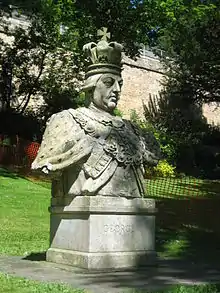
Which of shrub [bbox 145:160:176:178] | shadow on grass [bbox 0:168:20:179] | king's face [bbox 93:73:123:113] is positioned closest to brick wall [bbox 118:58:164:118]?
shrub [bbox 145:160:176:178]

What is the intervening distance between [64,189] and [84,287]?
5.54 feet

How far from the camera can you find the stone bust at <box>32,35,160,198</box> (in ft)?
20.9

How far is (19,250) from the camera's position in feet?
27.7

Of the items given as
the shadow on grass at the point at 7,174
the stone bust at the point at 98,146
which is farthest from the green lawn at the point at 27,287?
the shadow on grass at the point at 7,174

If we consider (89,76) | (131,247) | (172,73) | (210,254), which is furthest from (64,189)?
(172,73)

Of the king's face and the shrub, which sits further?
the shrub

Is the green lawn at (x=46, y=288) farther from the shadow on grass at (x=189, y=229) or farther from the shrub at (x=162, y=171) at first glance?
the shrub at (x=162, y=171)

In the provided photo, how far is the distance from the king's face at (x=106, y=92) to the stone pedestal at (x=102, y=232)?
122cm

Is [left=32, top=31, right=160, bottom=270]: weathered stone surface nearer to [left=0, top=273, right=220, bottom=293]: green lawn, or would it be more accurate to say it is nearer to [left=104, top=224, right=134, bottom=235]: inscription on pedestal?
[left=104, top=224, right=134, bottom=235]: inscription on pedestal

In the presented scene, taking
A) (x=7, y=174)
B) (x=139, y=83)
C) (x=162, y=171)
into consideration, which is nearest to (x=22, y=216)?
(x=7, y=174)

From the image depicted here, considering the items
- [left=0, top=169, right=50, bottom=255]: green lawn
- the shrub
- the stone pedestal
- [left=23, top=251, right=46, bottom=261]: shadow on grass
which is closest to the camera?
the stone pedestal

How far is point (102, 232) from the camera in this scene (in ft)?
20.6

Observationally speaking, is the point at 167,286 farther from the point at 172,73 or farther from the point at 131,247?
the point at 172,73

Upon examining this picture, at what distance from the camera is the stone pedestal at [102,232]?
6.22m
